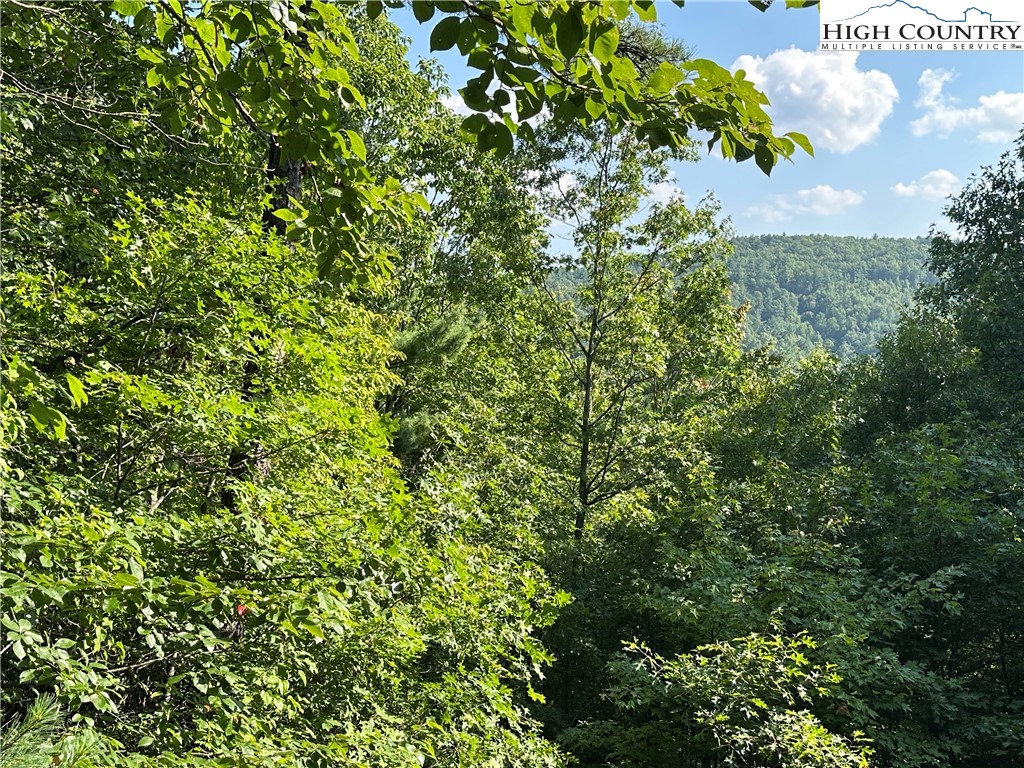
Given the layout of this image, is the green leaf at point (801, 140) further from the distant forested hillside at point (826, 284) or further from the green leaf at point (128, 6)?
the distant forested hillside at point (826, 284)

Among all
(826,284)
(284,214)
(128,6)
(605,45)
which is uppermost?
(826,284)

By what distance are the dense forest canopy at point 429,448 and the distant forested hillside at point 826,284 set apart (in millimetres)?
64446

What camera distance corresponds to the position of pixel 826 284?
9075 cm

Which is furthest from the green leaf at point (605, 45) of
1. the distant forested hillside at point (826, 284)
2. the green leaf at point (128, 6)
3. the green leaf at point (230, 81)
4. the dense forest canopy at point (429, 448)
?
the distant forested hillside at point (826, 284)

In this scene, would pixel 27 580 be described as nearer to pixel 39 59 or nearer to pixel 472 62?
pixel 472 62

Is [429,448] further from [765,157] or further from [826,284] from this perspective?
[826,284]

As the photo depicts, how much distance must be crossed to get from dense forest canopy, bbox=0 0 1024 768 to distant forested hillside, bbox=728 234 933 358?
211 ft

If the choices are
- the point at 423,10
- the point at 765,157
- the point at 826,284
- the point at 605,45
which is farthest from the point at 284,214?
the point at 826,284

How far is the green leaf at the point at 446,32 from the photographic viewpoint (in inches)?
59.2

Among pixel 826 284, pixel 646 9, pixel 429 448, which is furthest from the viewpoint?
pixel 826 284

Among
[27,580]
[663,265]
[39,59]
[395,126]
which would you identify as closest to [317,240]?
[27,580]

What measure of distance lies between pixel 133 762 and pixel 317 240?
6.50 feet

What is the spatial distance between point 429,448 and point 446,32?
1089 centimetres

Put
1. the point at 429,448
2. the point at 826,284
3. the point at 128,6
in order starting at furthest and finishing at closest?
the point at 826,284 < the point at 429,448 < the point at 128,6
